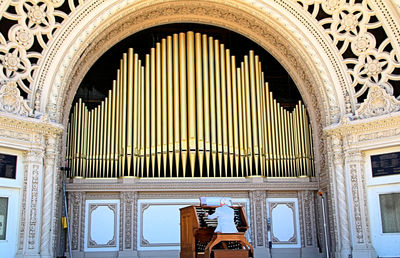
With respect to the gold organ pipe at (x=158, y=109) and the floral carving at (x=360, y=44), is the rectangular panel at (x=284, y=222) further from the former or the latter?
the floral carving at (x=360, y=44)

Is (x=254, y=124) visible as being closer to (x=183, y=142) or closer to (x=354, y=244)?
(x=183, y=142)

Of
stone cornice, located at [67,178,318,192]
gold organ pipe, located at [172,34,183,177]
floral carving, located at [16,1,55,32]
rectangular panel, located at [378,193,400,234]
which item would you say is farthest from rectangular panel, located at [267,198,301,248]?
floral carving, located at [16,1,55,32]

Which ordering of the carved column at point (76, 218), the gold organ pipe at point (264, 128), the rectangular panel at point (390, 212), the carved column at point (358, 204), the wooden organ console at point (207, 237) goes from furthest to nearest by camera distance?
the gold organ pipe at point (264, 128), the carved column at point (76, 218), the carved column at point (358, 204), the rectangular panel at point (390, 212), the wooden organ console at point (207, 237)

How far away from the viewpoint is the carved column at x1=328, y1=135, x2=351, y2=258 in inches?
499

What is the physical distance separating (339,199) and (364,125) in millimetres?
1920

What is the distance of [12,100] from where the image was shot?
39.0 feet

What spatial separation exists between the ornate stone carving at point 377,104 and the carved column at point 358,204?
3.20 feet

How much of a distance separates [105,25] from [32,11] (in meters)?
1.81

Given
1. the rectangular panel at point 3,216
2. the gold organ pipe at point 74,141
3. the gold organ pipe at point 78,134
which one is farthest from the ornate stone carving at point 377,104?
the rectangular panel at point 3,216

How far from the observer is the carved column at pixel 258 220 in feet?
46.0

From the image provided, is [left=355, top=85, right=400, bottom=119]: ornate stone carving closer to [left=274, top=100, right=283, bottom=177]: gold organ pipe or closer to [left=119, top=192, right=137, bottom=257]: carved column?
[left=274, top=100, right=283, bottom=177]: gold organ pipe

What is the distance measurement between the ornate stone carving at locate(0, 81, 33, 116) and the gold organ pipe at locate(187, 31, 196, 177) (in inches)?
171

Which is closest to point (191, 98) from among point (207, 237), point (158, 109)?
point (158, 109)

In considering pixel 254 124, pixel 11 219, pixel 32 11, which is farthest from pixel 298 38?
pixel 11 219
